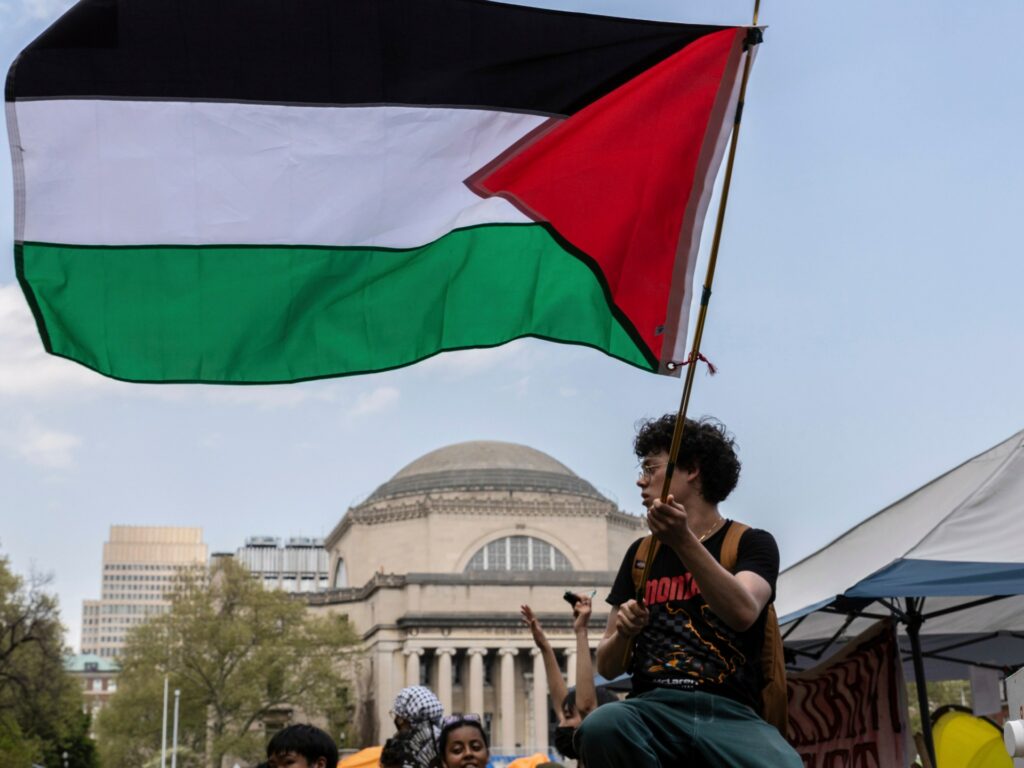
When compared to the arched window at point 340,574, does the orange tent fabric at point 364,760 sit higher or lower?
lower

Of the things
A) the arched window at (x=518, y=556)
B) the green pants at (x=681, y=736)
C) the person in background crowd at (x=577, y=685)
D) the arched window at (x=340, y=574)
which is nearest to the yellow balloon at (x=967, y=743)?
the person in background crowd at (x=577, y=685)

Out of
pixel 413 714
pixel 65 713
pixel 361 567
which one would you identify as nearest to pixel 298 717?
pixel 361 567

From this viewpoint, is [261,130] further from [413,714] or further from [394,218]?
[413,714]

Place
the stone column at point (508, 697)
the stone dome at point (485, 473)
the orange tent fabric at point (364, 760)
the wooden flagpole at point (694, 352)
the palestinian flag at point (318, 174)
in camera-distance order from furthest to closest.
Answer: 1. the stone dome at point (485, 473)
2. the stone column at point (508, 697)
3. the orange tent fabric at point (364, 760)
4. the palestinian flag at point (318, 174)
5. the wooden flagpole at point (694, 352)

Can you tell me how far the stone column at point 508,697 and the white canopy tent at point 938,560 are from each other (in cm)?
7060

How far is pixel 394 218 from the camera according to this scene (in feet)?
18.8

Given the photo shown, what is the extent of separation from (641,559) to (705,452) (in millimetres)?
421

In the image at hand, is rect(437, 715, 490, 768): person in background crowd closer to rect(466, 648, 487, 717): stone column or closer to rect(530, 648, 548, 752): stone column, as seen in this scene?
rect(530, 648, 548, 752): stone column

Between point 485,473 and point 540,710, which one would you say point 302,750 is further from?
point 485,473

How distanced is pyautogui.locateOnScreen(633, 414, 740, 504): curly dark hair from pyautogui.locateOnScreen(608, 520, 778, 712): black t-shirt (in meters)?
0.23

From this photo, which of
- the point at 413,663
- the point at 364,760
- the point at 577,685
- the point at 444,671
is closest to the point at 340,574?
the point at 413,663

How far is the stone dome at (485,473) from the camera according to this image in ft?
284

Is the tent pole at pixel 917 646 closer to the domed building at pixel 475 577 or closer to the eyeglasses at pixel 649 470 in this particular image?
the eyeglasses at pixel 649 470

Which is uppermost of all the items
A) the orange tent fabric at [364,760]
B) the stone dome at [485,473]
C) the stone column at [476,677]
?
the stone dome at [485,473]
